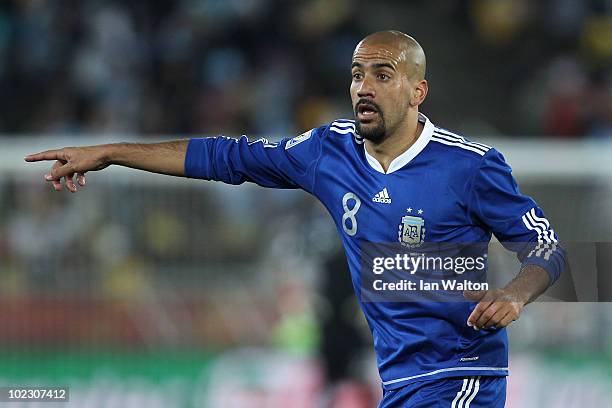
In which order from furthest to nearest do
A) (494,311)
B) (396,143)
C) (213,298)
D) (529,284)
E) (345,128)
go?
(213,298) → (345,128) → (396,143) → (529,284) → (494,311)

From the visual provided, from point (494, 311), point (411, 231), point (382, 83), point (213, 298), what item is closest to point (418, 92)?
point (382, 83)

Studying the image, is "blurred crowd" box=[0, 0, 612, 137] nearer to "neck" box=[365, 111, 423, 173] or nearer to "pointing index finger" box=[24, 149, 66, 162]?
"pointing index finger" box=[24, 149, 66, 162]

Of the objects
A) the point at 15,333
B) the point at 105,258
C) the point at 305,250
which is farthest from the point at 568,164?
the point at 15,333

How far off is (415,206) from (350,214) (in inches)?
13.0

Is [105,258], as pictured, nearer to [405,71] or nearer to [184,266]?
[184,266]

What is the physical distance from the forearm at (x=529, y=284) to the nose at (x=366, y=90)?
0.97 meters

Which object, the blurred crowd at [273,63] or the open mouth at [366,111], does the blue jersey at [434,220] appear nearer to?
the open mouth at [366,111]

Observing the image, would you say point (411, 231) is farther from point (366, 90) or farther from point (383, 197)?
point (366, 90)

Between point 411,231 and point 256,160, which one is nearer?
point 411,231

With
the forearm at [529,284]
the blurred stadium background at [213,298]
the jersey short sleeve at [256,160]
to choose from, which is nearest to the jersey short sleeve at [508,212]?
the forearm at [529,284]

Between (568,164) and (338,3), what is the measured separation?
15.5ft

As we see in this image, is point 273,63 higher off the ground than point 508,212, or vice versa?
point 273,63

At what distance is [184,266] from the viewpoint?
9594 mm

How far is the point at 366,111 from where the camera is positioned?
16.6ft
